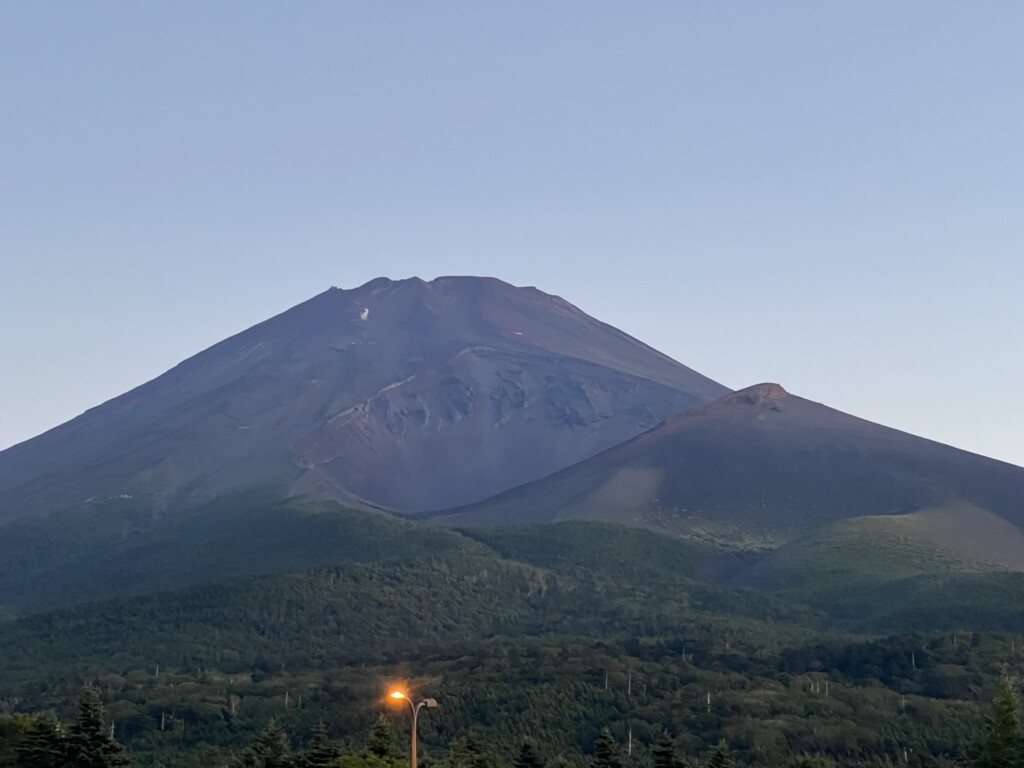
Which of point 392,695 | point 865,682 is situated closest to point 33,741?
point 392,695

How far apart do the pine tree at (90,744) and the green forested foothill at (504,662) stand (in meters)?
6.55

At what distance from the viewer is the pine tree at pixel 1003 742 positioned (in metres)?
60.8

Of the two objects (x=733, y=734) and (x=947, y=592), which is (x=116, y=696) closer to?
(x=733, y=734)

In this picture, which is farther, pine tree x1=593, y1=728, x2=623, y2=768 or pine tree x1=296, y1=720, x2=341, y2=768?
pine tree x1=593, y1=728, x2=623, y2=768

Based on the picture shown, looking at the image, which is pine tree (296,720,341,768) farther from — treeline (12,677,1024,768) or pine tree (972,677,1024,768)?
pine tree (972,677,1024,768)

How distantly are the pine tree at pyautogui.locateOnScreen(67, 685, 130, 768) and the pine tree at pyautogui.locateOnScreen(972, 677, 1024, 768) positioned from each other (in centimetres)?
3092

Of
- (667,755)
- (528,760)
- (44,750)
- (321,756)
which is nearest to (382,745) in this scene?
(321,756)

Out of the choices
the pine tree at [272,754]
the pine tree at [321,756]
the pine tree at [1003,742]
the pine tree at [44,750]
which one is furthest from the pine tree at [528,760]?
the pine tree at [1003,742]

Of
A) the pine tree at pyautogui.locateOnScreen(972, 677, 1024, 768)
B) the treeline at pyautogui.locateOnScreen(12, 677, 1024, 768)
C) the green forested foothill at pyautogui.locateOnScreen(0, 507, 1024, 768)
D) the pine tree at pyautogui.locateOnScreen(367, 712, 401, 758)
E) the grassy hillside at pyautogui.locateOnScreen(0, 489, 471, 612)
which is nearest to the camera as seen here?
the treeline at pyautogui.locateOnScreen(12, 677, 1024, 768)

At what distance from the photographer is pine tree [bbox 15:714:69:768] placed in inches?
2073

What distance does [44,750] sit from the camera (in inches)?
2064

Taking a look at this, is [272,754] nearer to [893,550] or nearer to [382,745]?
[382,745]

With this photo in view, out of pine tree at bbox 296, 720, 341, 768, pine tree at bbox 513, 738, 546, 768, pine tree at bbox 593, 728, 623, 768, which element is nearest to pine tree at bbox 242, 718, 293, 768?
pine tree at bbox 296, 720, 341, 768

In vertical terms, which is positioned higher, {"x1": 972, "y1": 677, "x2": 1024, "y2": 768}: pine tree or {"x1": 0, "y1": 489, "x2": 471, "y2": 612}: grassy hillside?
{"x1": 0, "y1": 489, "x2": 471, "y2": 612}: grassy hillside
